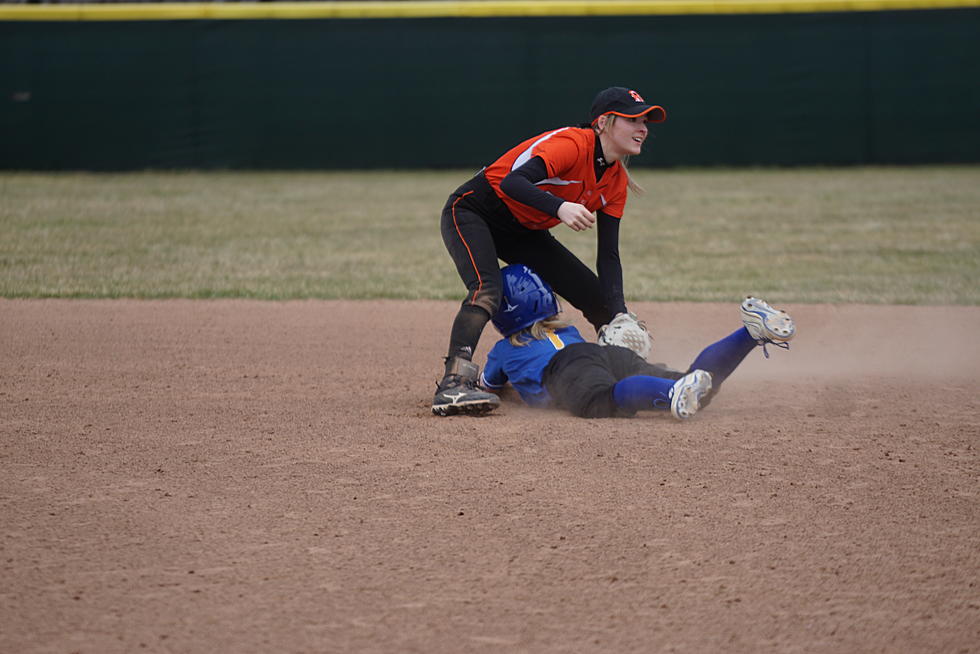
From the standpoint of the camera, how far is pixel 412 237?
1167 centimetres

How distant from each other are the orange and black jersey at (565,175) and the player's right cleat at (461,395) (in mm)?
753

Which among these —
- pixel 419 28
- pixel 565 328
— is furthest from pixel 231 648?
pixel 419 28

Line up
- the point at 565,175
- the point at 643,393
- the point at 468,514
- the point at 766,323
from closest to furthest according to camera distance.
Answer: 1. the point at 468,514
2. the point at 766,323
3. the point at 643,393
4. the point at 565,175

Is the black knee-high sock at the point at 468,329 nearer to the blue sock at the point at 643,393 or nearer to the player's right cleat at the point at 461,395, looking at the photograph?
the player's right cleat at the point at 461,395

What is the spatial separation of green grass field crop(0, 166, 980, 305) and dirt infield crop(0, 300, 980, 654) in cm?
270

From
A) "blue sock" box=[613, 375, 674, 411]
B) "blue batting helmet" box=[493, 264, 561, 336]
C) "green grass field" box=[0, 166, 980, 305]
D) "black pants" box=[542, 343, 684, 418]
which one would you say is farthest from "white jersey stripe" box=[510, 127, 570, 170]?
"green grass field" box=[0, 166, 980, 305]

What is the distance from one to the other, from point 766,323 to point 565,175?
1.13 m

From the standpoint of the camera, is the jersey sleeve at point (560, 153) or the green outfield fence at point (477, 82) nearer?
the jersey sleeve at point (560, 153)

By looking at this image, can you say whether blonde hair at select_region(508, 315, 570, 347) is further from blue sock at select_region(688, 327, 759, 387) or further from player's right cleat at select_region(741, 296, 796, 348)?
player's right cleat at select_region(741, 296, 796, 348)

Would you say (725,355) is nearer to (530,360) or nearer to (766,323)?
(766,323)

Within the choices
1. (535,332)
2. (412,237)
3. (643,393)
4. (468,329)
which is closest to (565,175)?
(535,332)

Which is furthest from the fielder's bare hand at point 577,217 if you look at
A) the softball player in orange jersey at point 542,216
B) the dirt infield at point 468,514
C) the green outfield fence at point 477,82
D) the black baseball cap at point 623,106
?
the green outfield fence at point 477,82

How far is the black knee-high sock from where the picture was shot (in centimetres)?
486

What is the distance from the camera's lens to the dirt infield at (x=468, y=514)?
282 centimetres
